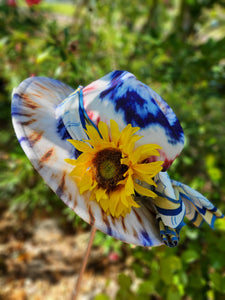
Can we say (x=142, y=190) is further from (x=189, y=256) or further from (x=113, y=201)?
(x=189, y=256)

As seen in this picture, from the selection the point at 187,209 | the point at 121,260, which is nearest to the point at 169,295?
the point at 187,209

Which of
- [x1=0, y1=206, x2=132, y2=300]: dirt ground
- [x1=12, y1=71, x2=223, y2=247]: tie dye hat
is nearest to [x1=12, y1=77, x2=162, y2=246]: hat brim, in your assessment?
[x1=12, y1=71, x2=223, y2=247]: tie dye hat

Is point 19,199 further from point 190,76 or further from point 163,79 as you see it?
point 190,76

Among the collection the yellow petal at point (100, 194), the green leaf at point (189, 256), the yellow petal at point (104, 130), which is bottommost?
the green leaf at point (189, 256)

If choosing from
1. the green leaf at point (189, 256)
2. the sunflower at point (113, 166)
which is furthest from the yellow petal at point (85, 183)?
the green leaf at point (189, 256)

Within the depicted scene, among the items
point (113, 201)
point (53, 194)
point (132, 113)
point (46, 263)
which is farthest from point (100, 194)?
point (46, 263)

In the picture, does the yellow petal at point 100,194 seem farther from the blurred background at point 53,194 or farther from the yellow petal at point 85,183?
the blurred background at point 53,194

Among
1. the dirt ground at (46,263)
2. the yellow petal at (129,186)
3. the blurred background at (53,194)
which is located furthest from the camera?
the dirt ground at (46,263)
